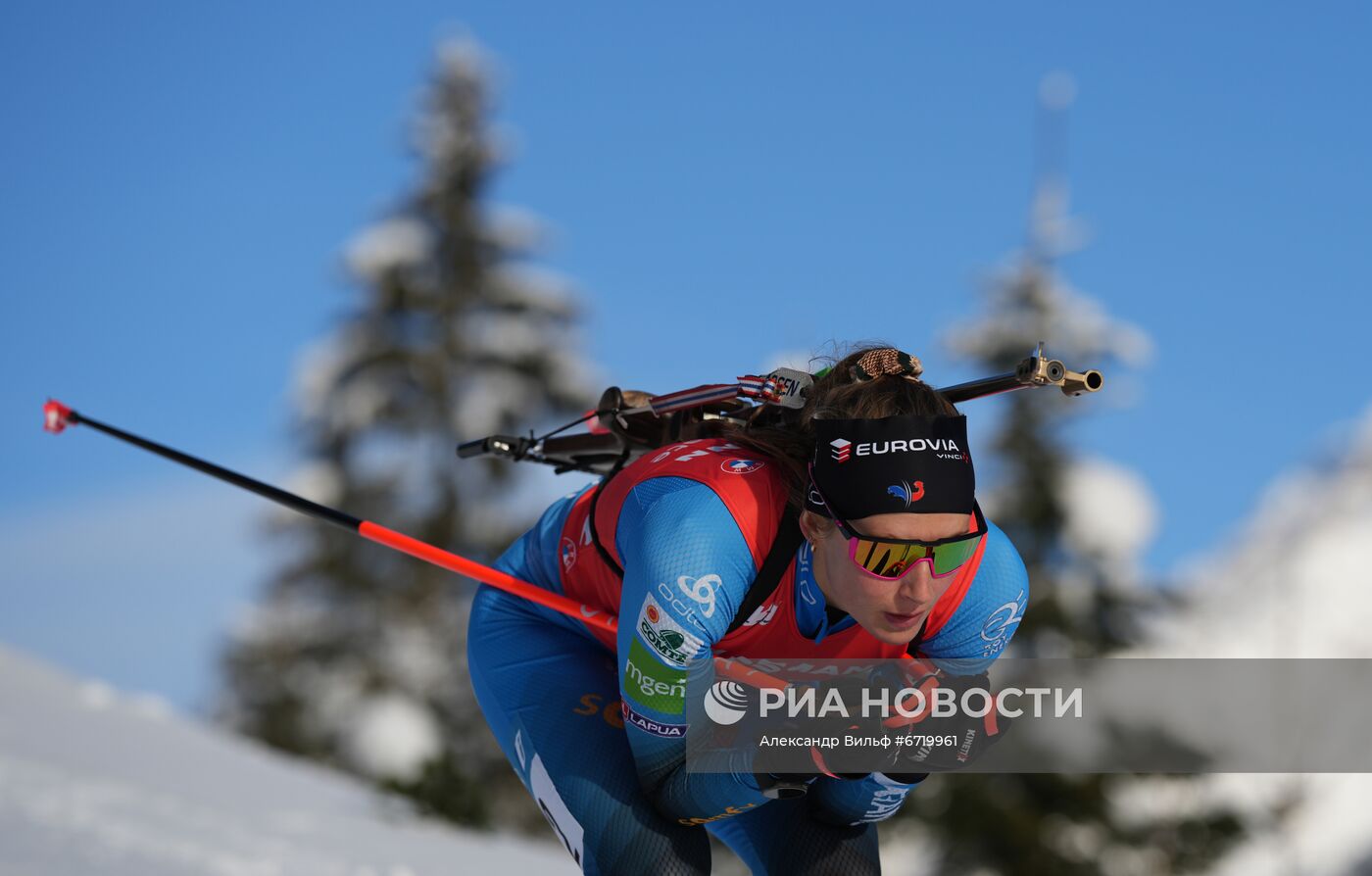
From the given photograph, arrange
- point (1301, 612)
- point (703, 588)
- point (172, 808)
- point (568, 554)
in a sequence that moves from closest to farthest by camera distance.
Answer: point (703, 588) < point (568, 554) < point (172, 808) < point (1301, 612)

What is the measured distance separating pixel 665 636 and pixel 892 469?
551 millimetres

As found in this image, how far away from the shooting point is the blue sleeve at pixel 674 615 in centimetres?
274

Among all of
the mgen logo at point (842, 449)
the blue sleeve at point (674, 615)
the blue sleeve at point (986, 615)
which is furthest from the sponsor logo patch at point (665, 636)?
the blue sleeve at point (986, 615)

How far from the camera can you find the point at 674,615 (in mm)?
2742

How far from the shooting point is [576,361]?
61.5 feet

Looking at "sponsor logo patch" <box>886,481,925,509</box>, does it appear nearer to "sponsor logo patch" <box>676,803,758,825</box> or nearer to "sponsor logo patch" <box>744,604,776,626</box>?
"sponsor logo patch" <box>744,604,776,626</box>

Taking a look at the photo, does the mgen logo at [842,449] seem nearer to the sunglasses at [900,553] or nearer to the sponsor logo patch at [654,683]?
the sunglasses at [900,553]

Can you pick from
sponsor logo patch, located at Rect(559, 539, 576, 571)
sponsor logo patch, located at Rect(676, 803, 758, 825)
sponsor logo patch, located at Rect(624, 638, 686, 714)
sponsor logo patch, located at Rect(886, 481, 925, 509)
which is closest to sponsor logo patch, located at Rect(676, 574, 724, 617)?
sponsor logo patch, located at Rect(624, 638, 686, 714)

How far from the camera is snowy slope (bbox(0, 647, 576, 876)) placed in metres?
6.33

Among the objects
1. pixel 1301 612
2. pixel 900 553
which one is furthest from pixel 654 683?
pixel 1301 612

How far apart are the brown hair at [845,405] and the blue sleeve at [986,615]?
340mm

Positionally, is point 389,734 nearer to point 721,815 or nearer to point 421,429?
point 421,429

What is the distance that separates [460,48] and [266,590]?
325 inches

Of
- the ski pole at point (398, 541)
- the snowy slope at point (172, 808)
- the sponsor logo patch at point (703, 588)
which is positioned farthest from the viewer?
the snowy slope at point (172, 808)
